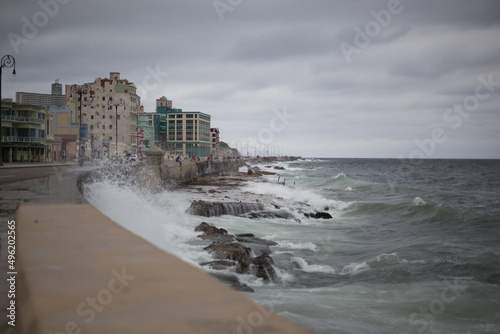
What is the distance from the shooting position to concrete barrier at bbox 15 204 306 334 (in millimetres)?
1558

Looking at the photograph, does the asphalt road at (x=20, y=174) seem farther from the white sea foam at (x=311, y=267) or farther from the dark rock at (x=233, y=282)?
the white sea foam at (x=311, y=267)

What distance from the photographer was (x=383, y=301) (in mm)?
10086

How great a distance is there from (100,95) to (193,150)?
5494cm

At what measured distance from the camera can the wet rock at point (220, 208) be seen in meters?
22.1

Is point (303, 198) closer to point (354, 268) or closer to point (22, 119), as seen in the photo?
point (354, 268)

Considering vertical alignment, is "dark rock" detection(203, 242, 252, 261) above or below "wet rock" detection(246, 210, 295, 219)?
above

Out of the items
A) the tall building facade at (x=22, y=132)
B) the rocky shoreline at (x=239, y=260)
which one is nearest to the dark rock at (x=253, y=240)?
the rocky shoreline at (x=239, y=260)

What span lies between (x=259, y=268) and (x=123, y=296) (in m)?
9.76

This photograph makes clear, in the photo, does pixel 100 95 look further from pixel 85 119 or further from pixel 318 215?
pixel 318 215

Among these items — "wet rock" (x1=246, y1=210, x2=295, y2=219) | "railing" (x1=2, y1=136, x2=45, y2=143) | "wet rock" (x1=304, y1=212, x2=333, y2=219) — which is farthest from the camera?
"railing" (x1=2, y1=136, x2=45, y2=143)

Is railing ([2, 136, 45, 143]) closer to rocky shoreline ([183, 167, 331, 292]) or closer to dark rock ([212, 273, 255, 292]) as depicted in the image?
rocky shoreline ([183, 167, 331, 292])
